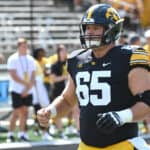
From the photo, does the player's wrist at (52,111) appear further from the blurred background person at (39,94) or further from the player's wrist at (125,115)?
the blurred background person at (39,94)

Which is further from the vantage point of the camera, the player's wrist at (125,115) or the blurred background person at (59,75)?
the blurred background person at (59,75)

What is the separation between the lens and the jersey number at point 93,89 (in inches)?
142

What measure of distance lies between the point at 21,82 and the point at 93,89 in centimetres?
561

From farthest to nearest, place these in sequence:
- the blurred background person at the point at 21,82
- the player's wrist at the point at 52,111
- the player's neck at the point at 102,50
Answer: the blurred background person at the point at 21,82, the player's wrist at the point at 52,111, the player's neck at the point at 102,50

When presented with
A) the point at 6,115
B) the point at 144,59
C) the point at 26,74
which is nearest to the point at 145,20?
the point at 6,115

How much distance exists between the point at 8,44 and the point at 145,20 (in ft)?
17.2

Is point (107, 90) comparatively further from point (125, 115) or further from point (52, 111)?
point (52, 111)

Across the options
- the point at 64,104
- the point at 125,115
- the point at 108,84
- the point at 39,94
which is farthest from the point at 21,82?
the point at 125,115

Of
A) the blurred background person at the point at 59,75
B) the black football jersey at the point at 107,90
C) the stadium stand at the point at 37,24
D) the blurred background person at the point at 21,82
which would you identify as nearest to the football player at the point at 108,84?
the black football jersey at the point at 107,90

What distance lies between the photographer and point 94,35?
12.0 feet

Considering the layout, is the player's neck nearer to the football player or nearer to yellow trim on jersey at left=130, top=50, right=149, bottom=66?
the football player

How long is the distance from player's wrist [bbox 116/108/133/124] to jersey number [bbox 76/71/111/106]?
0.79 ft

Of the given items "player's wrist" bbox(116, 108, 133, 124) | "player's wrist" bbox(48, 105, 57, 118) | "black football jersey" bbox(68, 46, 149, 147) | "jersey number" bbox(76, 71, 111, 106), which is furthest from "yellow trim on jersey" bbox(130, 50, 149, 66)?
"player's wrist" bbox(48, 105, 57, 118)

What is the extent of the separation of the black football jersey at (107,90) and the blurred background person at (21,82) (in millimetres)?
5453
